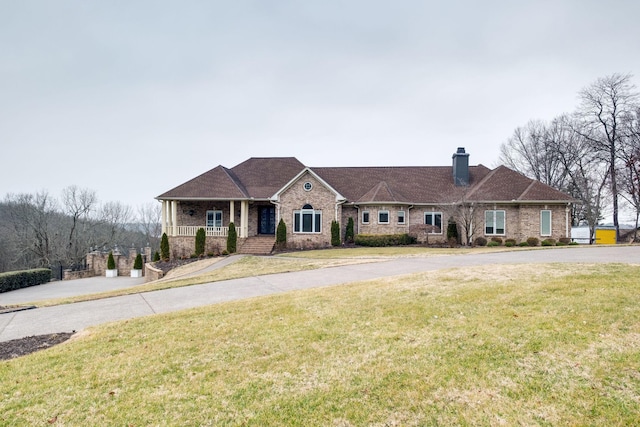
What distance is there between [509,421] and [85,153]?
3826cm

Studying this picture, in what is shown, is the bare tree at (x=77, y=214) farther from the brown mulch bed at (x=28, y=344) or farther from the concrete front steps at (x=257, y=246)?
the brown mulch bed at (x=28, y=344)

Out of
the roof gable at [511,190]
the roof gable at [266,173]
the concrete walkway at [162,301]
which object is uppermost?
the roof gable at [266,173]

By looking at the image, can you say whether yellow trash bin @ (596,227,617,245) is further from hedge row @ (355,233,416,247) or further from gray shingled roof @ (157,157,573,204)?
hedge row @ (355,233,416,247)

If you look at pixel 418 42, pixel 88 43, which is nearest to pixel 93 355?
pixel 88 43

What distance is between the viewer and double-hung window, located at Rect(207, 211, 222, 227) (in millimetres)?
27516

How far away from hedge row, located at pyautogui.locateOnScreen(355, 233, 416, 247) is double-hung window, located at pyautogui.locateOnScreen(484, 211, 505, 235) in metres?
5.49

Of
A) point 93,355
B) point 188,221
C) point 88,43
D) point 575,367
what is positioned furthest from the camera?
point 188,221

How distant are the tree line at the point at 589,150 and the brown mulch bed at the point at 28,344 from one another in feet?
108

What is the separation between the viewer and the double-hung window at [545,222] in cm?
A: 2398

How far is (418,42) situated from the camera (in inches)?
688

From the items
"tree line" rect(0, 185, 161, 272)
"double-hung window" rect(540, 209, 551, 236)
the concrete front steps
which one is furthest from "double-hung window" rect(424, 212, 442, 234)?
"tree line" rect(0, 185, 161, 272)

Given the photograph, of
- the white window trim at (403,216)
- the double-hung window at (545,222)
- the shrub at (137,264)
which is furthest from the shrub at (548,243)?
the shrub at (137,264)

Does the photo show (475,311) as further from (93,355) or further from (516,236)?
(516,236)

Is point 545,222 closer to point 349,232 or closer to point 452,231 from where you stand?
point 452,231
